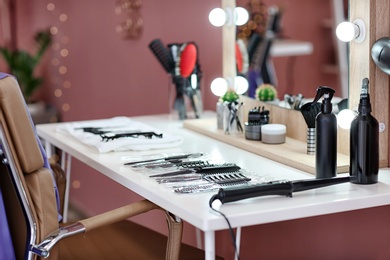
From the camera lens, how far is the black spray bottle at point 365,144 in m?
1.88

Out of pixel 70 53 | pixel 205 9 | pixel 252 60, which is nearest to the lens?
pixel 252 60

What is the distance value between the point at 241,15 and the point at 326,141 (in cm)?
101

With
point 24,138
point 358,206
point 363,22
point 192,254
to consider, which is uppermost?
point 363,22

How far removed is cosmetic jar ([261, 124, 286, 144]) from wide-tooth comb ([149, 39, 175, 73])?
0.70 metres

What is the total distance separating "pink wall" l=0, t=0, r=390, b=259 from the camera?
7.62ft

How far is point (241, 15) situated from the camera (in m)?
2.80

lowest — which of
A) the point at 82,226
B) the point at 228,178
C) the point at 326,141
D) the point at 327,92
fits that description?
the point at 82,226

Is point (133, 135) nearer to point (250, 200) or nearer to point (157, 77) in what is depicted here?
point (250, 200)

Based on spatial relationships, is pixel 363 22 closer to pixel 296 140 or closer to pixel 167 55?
pixel 296 140

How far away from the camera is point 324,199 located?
179 cm

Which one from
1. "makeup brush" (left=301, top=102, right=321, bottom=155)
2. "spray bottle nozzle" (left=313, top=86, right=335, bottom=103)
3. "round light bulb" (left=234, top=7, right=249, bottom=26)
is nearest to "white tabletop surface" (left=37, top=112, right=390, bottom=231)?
"makeup brush" (left=301, top=102, right=321, bottom=155)

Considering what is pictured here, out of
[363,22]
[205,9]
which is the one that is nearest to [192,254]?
[363,22]

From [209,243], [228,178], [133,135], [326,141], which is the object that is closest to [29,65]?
[133,135]

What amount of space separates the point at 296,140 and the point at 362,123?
1.83ft
